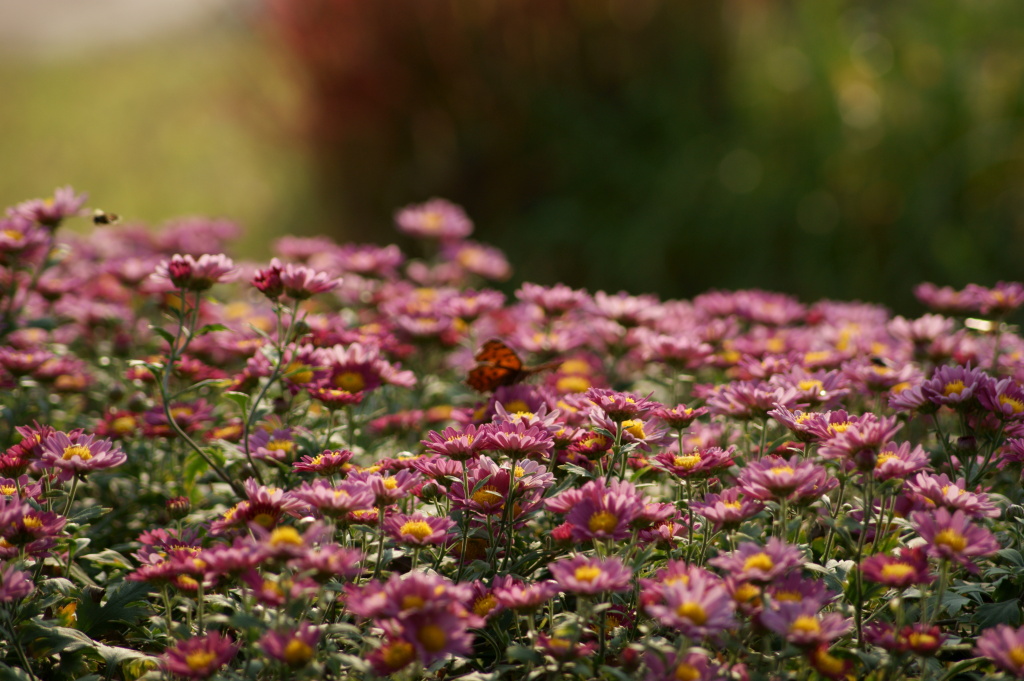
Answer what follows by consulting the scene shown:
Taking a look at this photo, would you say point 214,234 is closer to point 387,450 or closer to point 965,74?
point 387,450

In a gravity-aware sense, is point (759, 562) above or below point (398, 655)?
above

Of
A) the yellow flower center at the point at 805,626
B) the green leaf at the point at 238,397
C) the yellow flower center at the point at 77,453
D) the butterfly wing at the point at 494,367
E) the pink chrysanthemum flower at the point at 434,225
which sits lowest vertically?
the yellow flower center at the point at 805,626

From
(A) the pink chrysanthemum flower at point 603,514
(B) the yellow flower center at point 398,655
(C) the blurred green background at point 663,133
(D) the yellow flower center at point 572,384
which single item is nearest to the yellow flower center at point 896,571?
(A) the pink chrysanthemum flower at point 603,514

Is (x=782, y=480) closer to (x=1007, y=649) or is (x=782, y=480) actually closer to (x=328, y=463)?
(x=1007, y=649)

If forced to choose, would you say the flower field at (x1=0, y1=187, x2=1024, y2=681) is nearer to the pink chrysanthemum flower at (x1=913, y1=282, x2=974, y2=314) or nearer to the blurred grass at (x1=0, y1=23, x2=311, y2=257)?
the pink chrysanthemum flower at (x1=913, y1=282, x2=974, y2=314)

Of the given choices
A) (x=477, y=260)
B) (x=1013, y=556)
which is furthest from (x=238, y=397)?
(x=477, y=260)

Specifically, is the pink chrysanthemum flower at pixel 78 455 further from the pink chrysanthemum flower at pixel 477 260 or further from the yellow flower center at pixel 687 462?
the pink chrysanthemum flower at pixel 477 260

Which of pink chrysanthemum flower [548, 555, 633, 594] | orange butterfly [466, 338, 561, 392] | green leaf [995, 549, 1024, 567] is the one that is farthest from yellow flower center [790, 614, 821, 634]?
orange butterfly [466, 338, 561, 392]
